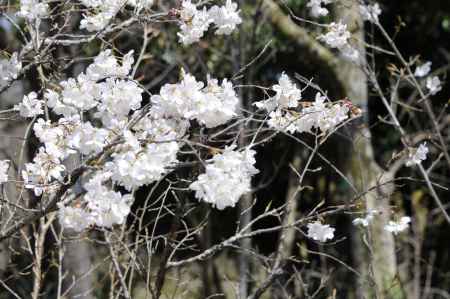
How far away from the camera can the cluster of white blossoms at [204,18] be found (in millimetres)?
2389

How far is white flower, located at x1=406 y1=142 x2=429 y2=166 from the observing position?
2791 millimetres

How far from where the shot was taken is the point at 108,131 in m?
1.97

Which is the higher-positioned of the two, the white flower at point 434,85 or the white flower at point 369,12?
the white flower at point 369,12

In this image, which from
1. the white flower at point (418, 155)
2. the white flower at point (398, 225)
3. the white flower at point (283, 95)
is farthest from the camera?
the white flower at point (398, 225)

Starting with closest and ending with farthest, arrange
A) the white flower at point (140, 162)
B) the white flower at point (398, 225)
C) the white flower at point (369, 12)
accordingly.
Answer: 1. the white flower at point (140, 162)
2. the white flower at point (398, 225)
3. the white flower at point (369, 12)

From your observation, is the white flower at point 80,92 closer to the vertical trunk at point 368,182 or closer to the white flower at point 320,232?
the white flower at point 320,232

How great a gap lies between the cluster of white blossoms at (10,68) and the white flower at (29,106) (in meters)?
0.09

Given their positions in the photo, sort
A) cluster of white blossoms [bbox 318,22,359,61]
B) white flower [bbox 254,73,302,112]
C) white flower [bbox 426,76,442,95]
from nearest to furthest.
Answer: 1. white flower [bbox 254,73,302,112]
2. cluster of white blossoms [bbox 318,22,359,61]
3. white flower [bbox 426,76,442,95]

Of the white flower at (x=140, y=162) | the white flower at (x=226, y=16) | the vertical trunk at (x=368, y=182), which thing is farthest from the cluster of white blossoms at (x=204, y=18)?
the vertical trunk at (x=368, y=182)

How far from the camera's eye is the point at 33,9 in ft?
8.18

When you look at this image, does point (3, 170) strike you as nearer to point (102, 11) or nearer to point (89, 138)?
point (89, 138)

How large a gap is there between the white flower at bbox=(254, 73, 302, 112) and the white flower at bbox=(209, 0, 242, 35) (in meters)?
0.38

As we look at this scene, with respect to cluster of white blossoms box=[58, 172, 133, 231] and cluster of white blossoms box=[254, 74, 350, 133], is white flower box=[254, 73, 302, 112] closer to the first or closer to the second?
cluster of white blossoms box=[254, 74, 350, 133]

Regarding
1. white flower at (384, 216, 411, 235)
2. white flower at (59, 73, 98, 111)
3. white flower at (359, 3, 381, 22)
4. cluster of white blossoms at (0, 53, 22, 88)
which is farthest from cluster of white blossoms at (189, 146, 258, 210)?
white flower at (359, 3, 381, 22)
